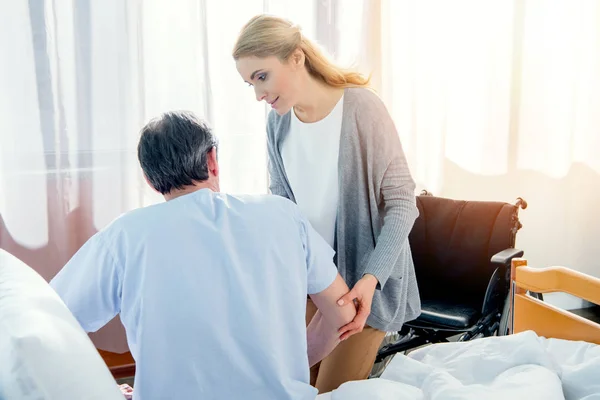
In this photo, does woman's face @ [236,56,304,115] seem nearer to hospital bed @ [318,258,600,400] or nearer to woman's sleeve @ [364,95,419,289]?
woman's sleeve @ [364,95,419,289]

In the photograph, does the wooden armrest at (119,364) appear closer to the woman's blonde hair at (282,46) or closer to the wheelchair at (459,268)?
the wheelchair at (459,268)

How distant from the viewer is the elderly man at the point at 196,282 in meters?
0.92

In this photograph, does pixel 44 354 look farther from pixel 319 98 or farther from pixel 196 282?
pixel 319 98

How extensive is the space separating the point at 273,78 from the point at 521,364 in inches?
33.7

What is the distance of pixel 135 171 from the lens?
2273mm

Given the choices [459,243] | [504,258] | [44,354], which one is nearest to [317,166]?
[44,354]

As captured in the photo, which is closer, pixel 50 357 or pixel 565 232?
pixel 50 357

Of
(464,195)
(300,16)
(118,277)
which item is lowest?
(464,195)

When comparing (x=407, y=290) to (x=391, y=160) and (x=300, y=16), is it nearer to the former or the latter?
(x=391, y=160)

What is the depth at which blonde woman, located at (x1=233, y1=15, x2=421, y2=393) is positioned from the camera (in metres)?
1.31

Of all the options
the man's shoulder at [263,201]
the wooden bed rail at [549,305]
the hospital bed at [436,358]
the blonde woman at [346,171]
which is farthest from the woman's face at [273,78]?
the wooden bed rail at [549,305]

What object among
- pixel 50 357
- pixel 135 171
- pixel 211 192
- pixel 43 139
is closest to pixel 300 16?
pixel 135 171

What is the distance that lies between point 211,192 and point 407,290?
65 cm

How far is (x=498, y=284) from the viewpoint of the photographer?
6.95 ft
